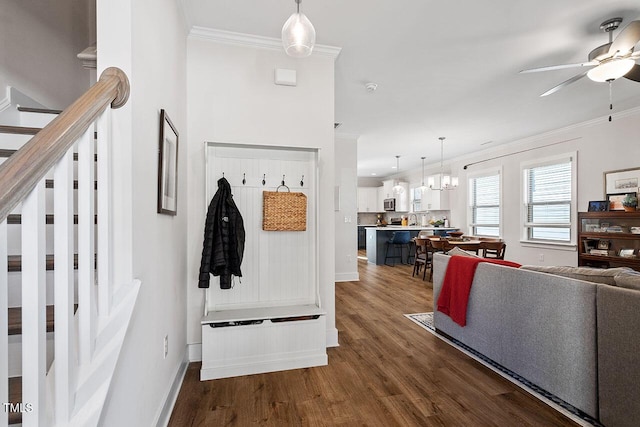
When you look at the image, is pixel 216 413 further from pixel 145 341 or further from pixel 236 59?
pixel 236 59

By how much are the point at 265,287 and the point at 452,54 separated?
2.79 m

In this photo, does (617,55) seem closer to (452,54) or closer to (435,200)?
(452,54)

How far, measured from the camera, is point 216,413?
73.2 inches

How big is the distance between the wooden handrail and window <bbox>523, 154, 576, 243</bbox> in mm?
6497

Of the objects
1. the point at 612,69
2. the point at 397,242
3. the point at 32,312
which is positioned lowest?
the point at 397,242

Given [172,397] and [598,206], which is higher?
[598,206]

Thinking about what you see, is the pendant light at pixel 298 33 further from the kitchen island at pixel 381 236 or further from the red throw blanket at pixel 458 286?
the kitchen island at pixel 381 236

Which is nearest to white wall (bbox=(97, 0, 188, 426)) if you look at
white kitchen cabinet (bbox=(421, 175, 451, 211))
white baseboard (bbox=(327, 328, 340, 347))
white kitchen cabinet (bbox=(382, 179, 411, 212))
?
white baseboard (bbox=(327, 328, 340, 347))

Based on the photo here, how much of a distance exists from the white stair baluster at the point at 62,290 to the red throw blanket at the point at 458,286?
2659mm

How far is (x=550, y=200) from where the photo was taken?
5.54 meters

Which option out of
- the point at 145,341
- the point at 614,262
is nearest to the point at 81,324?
the point at 145,341

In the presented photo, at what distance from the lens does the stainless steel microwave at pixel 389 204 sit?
32.6ft

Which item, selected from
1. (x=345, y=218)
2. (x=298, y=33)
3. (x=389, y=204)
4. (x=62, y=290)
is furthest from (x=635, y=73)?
(x=389, y=204)

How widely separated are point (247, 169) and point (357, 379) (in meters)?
1.88
